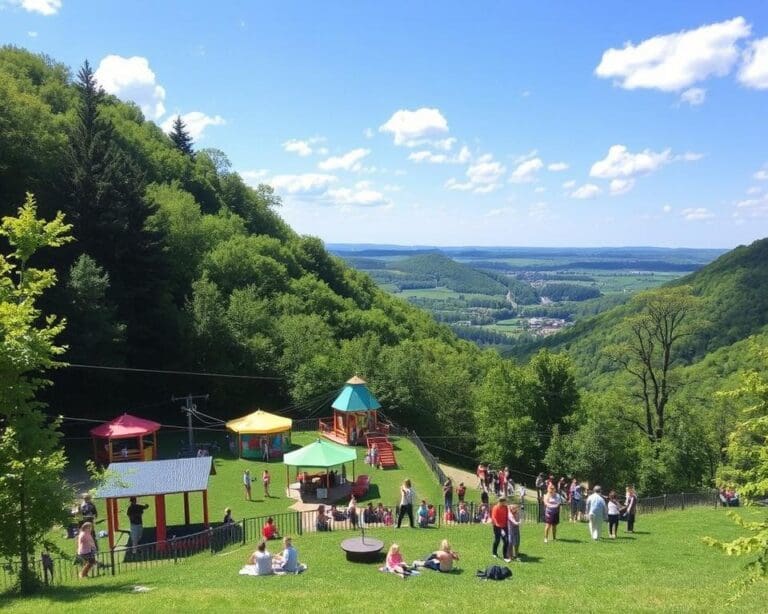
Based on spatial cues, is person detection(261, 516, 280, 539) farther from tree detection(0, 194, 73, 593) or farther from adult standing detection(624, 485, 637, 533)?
adult standing detection(624, 485, 637, 533)

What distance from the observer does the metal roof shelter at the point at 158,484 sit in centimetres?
1748

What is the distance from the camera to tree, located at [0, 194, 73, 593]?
10578 millimetres

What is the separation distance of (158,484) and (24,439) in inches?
312

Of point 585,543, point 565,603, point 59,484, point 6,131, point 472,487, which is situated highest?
point 6,131

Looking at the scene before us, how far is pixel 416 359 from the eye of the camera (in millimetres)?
44875

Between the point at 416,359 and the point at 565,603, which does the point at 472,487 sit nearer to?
the point at 416,359

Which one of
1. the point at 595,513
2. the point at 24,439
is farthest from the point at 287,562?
the point at 595,513

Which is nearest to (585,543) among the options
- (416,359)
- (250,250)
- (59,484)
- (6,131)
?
(59,484)

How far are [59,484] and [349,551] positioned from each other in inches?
263

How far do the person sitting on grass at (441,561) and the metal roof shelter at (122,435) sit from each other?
1751 centimetres

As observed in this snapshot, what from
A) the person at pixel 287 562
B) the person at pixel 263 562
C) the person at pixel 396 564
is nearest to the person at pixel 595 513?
the person at pixel 396 564

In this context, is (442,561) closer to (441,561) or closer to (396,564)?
(441,561)

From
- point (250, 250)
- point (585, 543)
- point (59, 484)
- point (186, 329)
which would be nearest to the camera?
point (59, 484)

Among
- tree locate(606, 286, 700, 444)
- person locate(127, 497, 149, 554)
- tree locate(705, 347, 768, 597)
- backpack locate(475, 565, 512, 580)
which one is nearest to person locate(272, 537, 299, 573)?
backpack locate(475, 565, 512, 580)
